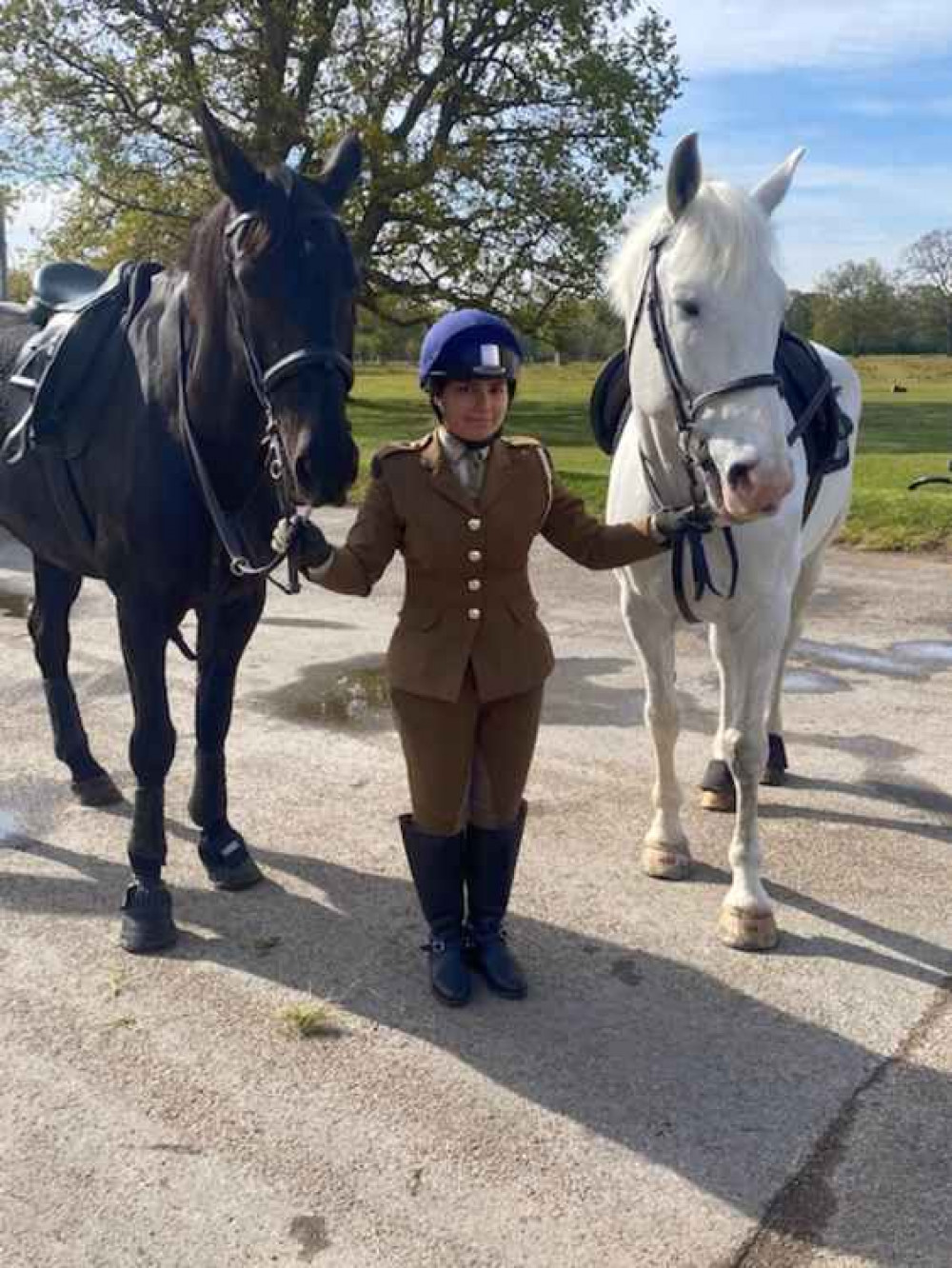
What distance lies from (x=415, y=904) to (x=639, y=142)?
2026 centimetres

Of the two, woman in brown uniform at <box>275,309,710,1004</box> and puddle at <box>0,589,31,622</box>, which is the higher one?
woman in brown uniform at <box>275,309,710,1004</box>

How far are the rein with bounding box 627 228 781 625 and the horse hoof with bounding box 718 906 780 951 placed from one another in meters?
1.01

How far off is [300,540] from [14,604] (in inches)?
250

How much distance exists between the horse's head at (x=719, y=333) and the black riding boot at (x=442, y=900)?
4.09 ft

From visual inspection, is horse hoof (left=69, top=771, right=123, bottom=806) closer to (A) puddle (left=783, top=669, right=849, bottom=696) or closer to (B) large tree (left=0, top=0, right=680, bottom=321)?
(A) puddle (left=783, top=669, right=849, bottom=696)

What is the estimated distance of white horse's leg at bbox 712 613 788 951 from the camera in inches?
142

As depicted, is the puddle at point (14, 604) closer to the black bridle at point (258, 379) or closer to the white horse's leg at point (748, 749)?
the black bridle at point (258, 379)

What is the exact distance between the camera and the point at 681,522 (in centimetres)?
315

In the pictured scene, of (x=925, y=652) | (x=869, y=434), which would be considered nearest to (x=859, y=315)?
(x=869, y=434)

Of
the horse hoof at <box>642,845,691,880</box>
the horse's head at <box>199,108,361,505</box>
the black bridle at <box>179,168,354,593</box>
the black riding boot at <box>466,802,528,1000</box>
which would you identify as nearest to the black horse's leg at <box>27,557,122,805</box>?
the black bridle at <box>179,168,354,593</box>

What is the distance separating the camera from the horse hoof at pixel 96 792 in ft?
15.6

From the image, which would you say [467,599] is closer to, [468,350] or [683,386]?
[468,350]

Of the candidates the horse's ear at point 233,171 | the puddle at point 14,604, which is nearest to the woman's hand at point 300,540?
the horse's ear at point 233,171

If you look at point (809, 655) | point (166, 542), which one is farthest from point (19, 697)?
point (809, 655)
